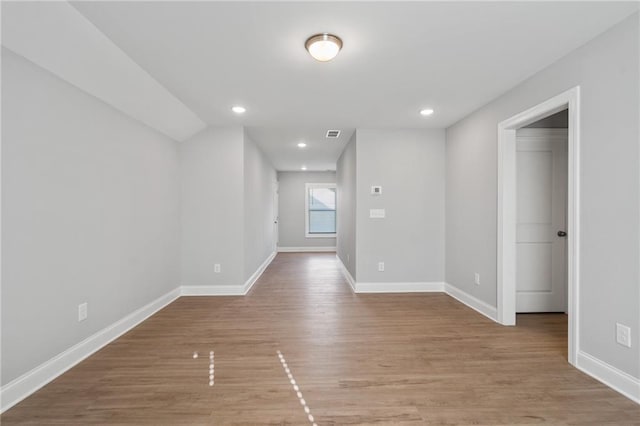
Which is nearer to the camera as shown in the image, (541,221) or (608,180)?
(608,180)

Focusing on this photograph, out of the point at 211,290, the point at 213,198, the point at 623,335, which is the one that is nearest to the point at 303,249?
the point at 211,290

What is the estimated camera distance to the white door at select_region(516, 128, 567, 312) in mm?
3266

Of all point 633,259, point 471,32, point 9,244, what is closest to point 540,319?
point 633,259

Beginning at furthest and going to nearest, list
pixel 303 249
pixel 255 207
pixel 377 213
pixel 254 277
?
pixel 303 249, pixel 255 207, pixel 254 277, pixel 377 213

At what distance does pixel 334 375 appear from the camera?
6.81ft

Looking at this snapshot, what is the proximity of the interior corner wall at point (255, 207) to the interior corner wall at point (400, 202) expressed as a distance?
167 cm

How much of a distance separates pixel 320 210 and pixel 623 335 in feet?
25.1

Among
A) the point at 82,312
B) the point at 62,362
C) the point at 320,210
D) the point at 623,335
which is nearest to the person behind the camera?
the point at 623,335

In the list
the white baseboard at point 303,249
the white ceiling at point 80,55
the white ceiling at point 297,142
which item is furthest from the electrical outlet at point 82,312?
the white baseboard at point 303,249

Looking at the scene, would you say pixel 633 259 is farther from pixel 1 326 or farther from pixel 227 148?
pixel 227 148

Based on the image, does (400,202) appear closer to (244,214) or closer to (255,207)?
(244,214)

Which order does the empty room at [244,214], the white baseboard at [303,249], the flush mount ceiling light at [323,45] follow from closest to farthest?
the empty room at [244,214] → the flush mount ceiling light at [323,45] → the white baseboard at [303,249]

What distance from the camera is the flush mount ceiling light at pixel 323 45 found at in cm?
198

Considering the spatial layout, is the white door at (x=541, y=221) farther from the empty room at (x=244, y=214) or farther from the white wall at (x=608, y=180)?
the white wall at (x=608, y=180)
